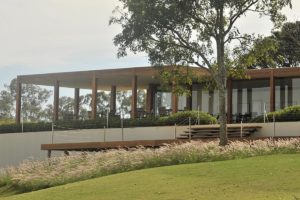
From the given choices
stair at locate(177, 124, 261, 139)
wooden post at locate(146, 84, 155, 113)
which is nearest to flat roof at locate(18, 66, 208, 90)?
wooden post at locate(146, 84, 155, 113)

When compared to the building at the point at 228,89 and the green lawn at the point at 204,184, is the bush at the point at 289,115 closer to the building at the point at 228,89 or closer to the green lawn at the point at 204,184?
the building at the point at 228,89

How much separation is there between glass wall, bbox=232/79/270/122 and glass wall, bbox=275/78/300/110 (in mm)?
551

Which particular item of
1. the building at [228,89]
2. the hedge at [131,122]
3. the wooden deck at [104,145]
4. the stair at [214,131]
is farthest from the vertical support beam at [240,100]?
the wooden deck at [104,145]

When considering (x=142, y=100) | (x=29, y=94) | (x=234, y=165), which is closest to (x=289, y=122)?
(x=234, y=165)

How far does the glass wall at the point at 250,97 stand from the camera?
105 ft

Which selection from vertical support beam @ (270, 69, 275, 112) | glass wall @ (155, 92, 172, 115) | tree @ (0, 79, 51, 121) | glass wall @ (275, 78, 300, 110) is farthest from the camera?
tree @ (0, 79, 51, 121)

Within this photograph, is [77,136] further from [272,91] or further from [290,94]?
[290,94]

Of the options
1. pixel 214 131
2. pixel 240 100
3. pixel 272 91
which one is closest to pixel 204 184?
pixel 214 131

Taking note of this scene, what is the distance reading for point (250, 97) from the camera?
107ft

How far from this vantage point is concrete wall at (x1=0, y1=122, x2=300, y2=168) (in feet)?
73.7

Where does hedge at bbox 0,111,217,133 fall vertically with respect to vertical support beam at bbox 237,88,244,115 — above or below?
below

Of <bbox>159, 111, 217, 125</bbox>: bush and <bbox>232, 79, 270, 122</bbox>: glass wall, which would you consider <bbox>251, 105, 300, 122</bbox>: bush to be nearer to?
<bbox>159, 111, 217, 125</bbox>: bush

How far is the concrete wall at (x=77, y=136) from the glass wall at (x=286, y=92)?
8684 mm

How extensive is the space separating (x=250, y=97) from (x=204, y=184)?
21.9m
